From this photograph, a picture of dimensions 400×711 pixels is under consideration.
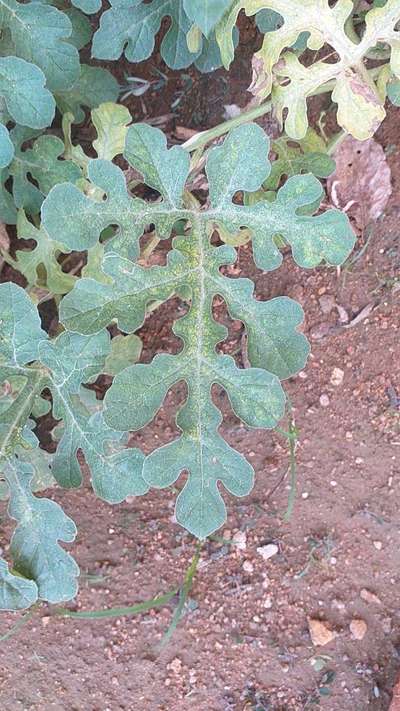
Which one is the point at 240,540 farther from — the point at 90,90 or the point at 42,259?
the point at 90,90

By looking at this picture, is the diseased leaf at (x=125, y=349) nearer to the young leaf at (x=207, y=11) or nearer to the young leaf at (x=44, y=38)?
the young leaf at (x=44, y=38)

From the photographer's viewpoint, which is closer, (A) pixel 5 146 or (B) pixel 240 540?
(A) pixel 5 146

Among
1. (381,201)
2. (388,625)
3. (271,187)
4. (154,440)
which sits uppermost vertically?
(271,187)

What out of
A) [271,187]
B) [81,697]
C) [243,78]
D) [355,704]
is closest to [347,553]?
[355,704]

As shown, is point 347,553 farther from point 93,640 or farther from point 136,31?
point 136,31

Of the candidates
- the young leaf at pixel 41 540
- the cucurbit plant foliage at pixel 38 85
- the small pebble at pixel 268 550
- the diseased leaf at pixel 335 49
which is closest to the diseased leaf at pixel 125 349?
the cucurbit plant foliage at pixel 38 85

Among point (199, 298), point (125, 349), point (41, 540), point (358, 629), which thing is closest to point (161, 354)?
point (199, 298)
